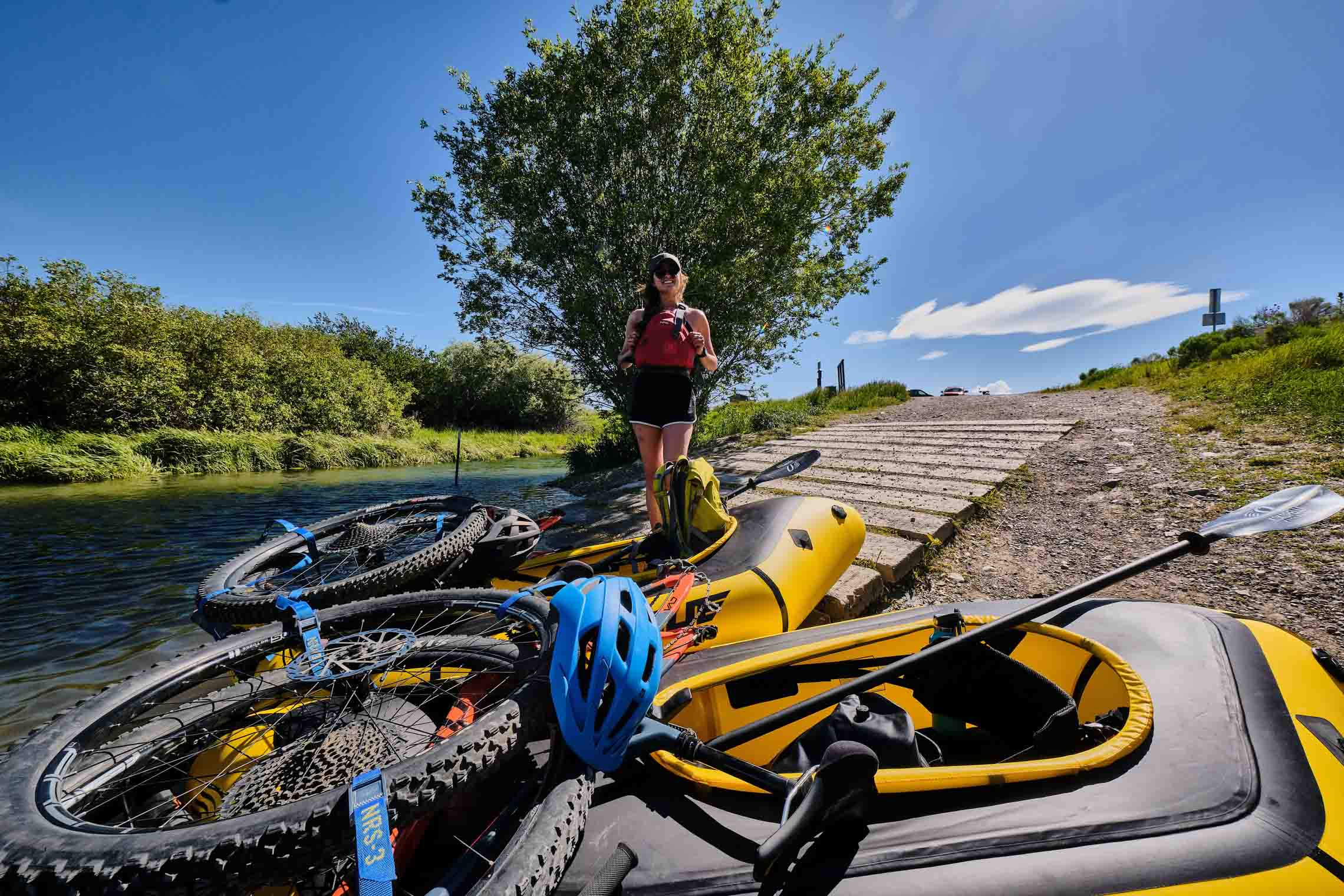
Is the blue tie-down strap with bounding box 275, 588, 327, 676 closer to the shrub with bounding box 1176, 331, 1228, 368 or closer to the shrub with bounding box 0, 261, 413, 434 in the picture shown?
the shrub with bounding box 1176, 331, 1228, 368

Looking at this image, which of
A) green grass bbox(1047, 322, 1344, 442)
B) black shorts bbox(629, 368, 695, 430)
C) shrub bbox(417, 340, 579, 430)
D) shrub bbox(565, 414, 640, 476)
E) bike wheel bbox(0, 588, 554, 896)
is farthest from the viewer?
shrub bbox(417, 340, 579, 430)

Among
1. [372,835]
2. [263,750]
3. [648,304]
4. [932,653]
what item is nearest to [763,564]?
[932,653]

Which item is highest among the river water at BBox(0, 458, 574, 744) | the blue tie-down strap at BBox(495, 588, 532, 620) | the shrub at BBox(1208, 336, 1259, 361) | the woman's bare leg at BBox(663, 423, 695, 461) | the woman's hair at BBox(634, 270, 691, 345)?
the shrub at BBox(1208, 336, 1259, 361)

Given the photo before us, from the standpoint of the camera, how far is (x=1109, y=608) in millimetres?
1667

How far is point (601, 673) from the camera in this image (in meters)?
1.13

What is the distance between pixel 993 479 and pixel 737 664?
4.96 meters

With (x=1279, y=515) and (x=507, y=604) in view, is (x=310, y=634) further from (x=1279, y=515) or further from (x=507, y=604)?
(x=1279, y=515)

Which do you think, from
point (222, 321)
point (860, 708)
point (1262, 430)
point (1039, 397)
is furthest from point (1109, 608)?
point (222, 321)

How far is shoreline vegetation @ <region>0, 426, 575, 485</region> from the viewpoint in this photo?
11805 millimetres

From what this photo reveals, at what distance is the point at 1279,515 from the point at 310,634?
3390 millimetres

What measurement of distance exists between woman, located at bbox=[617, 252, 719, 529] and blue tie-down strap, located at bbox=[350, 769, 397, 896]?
281 cm

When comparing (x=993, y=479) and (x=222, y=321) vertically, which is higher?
(x=222, y=321)

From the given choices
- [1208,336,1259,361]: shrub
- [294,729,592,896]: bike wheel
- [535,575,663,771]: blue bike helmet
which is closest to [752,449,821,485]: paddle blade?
[535,575,663,771]: blue bike helmet

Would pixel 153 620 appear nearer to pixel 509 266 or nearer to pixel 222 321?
pixel 509 266
